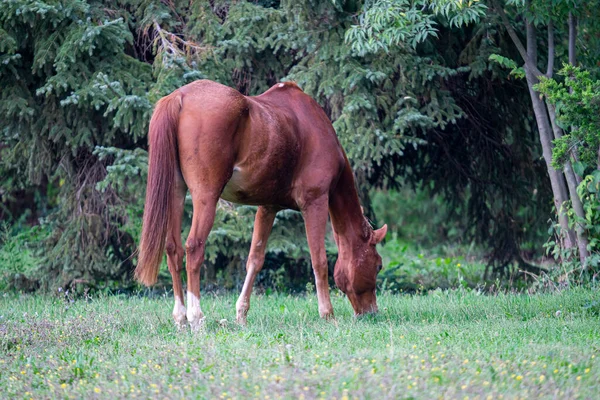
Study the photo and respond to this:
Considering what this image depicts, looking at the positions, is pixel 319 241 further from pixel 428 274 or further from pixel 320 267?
pixel 428 274

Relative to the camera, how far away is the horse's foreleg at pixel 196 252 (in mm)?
6418

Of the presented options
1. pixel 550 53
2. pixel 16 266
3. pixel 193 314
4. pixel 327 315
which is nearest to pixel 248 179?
pixel 193 314

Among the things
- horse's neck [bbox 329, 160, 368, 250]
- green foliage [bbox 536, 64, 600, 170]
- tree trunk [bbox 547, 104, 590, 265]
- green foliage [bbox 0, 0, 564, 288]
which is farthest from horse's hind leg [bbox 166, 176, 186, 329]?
tree trunk [bbox 547, 104, 590, 265]

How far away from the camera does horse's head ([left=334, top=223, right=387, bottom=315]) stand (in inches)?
307

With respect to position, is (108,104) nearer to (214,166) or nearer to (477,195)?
(214,166)

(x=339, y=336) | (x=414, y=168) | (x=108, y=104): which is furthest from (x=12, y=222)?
(x=339, y=336)

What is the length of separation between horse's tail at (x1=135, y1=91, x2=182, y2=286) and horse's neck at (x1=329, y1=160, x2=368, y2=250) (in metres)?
1.98

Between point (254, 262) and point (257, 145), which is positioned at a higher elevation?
point (257, 145)

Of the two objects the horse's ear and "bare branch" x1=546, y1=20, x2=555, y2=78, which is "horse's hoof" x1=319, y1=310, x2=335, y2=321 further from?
"bare branch" x1=546, y1=20, x2=555, y2=78

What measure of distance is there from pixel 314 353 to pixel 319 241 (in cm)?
239

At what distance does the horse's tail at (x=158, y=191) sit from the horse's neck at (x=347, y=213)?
6.51 ft

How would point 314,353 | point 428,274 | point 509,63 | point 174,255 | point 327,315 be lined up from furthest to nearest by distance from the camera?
point 428,274, point 509,63, point 327,315, point 174,255, point 314,353

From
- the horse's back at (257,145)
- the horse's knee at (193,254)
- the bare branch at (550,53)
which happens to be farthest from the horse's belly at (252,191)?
the bare branch at (550,53)

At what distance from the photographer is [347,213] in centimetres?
791
